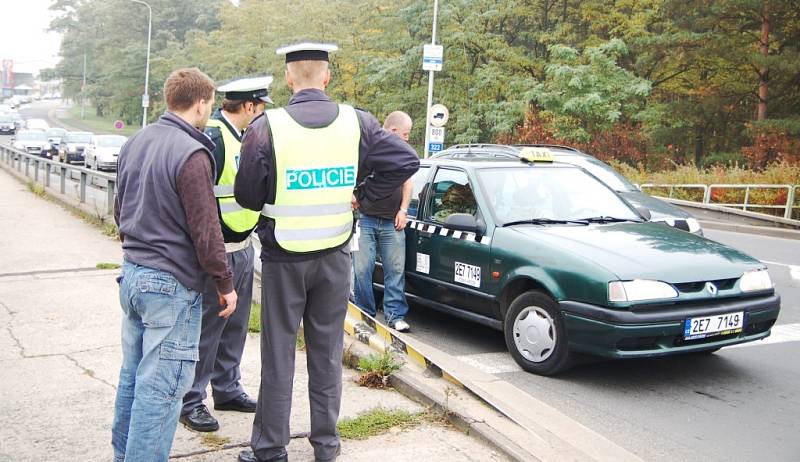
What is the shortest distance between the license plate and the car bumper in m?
0.03

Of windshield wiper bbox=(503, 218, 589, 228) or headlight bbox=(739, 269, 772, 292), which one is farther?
windshield wiper bbox=(503, 218, 589, 228)

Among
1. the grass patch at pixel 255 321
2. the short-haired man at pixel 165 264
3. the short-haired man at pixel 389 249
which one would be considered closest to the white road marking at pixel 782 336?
the short-haired man at pixel 389 249

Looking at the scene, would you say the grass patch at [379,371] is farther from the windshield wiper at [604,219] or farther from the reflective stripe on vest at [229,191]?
the windshield wiper at [604,219]

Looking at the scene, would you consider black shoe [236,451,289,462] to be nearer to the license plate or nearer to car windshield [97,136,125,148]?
the license plate

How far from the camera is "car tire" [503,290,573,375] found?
5.57m

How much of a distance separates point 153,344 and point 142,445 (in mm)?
408

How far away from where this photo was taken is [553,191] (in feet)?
22.1

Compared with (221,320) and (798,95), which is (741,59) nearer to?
(798,95)

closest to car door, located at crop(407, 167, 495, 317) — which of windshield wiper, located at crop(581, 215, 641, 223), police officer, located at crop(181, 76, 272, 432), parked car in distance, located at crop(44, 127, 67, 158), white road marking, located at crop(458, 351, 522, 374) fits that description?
white road marking, located at crop(458, 351, 522, 374)

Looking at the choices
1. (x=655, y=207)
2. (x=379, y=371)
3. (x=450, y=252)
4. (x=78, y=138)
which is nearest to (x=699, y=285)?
(x=450, y=252)

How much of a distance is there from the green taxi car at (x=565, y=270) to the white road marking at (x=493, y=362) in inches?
5.6

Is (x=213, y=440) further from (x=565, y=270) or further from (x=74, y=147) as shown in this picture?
(x=74, y=147)

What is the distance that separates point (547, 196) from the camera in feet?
21.9

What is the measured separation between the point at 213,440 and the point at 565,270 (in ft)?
9.09
